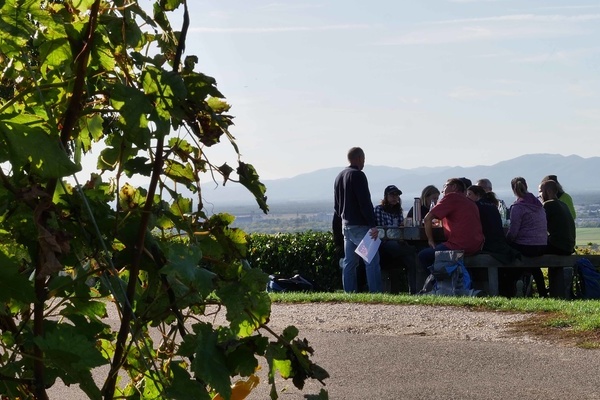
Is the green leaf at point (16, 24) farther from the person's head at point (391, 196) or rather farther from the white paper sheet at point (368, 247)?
the person's head at point (391, 196)

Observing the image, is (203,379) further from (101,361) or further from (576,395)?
(576,395)

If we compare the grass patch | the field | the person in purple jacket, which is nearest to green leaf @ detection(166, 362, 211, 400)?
the grass patch

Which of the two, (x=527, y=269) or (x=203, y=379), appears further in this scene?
(x=527, y=269)

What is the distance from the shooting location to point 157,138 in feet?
5.59

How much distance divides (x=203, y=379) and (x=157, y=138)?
41 centimetres

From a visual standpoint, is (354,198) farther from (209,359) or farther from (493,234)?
(209,359)

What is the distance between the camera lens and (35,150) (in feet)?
5.01

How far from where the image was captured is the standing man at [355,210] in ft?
43.2

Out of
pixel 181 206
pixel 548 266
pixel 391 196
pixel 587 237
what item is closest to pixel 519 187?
pixel 548 266

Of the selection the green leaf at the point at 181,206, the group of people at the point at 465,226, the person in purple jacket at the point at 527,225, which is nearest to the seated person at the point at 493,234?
the group of people at the point at 465,226

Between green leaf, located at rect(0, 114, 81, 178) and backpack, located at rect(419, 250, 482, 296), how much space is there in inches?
463

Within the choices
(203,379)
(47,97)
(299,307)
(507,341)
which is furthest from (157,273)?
(299,307)

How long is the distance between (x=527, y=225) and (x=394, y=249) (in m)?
1.89

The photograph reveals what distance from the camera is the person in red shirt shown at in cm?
1316
